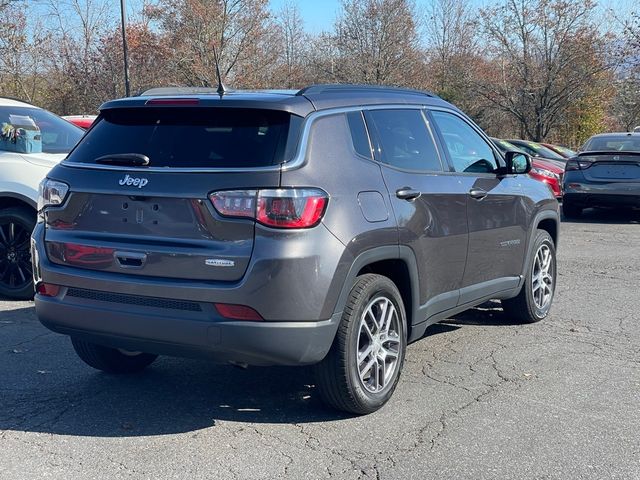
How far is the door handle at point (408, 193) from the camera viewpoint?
4.69m

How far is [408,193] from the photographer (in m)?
4.76

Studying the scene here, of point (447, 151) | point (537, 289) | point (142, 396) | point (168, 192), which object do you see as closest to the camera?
point (168, 192)

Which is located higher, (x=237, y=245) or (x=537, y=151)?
(x=537, y=151)

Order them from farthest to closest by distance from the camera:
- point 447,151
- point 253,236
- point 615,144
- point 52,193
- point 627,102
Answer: point 627,102
point 615,144
point 447,151
point 52,193
point 253,236

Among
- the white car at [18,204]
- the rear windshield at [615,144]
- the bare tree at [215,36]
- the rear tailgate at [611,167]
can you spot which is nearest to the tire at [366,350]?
the white car at [18,204]

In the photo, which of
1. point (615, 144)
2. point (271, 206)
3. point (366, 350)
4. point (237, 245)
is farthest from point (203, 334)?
point (615, 144)

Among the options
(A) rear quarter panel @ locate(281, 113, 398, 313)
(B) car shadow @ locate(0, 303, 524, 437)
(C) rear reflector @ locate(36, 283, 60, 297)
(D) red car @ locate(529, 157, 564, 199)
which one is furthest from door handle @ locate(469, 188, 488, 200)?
(D) red car @ locate(529, 157, 564, 199)

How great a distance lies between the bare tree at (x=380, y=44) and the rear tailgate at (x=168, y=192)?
2949 centimetres

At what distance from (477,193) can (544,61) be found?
1125 inches

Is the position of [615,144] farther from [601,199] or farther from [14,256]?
[14,256]

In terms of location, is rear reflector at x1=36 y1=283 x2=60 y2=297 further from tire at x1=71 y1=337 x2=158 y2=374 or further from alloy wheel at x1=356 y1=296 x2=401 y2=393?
alloy wheel at x1=356 y1=296 x2=401 y2=393

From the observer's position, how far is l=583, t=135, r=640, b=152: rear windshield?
14.0m

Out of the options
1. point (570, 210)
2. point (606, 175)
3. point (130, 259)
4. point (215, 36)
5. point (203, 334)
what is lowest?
point (570, 210)

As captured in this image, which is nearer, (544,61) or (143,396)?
(143,396)
